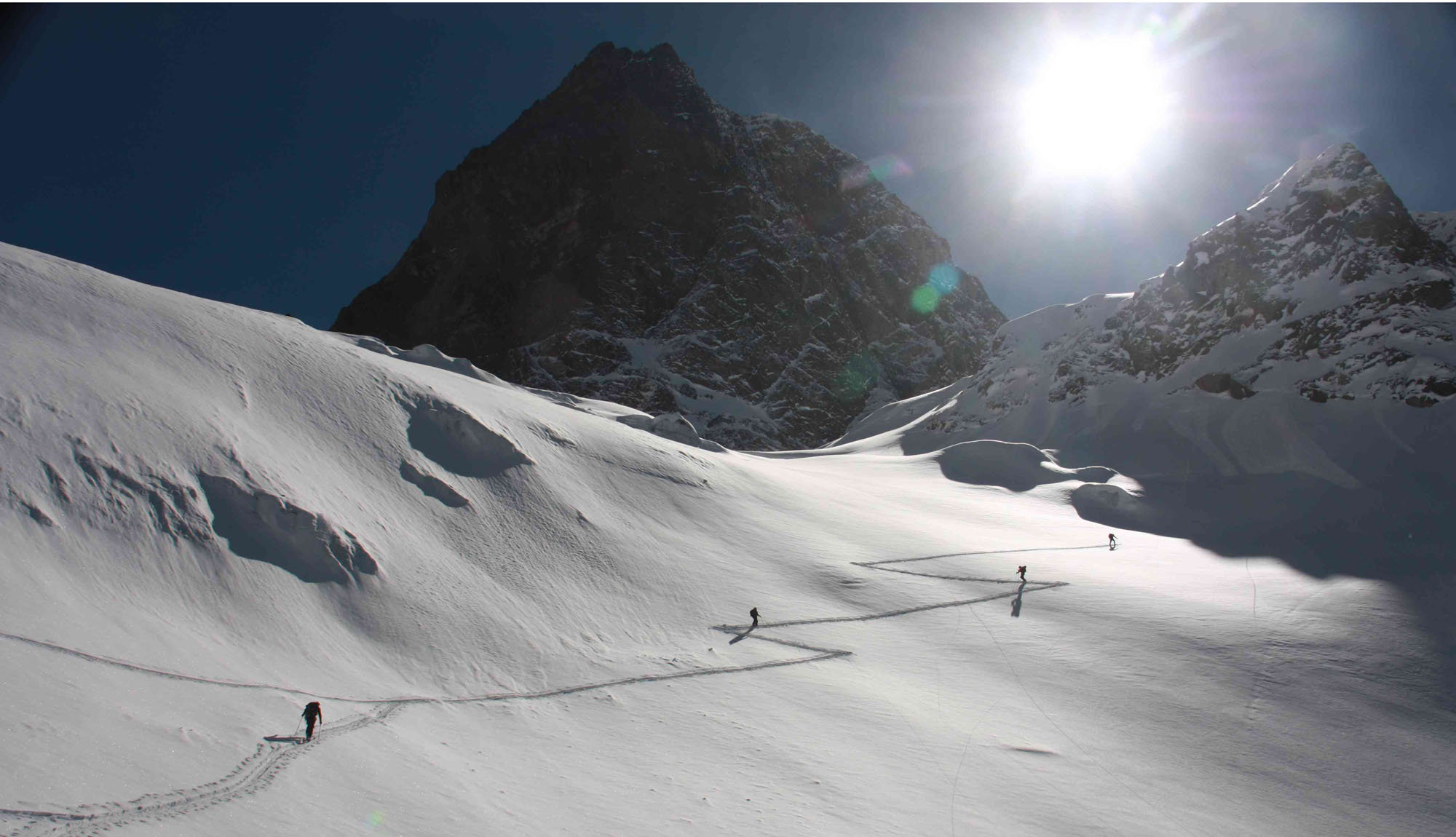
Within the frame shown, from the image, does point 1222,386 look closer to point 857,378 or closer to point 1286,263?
point 1286,263

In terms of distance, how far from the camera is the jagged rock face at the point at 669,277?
160 m

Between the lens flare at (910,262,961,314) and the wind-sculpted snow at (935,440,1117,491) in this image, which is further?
the lens flare at (910,262,961,314)

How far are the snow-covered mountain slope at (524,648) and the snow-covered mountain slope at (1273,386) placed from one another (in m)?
22.7

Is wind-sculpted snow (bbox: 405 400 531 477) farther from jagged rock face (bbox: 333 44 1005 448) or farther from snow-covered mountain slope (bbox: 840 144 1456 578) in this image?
jagged rock face (bbox: 333 44 1005 448)

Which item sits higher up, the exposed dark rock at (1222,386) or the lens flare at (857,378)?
the lens flare at (857,378)

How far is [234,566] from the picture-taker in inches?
732

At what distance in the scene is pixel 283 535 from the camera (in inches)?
800

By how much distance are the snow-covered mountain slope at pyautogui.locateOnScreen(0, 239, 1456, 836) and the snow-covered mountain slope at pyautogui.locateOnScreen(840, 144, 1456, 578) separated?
2271 cm

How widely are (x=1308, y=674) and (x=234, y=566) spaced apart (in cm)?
3104

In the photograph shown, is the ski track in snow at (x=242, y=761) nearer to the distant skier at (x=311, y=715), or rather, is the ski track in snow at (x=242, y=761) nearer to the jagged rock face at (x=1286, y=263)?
the distant skier at (x=311, y=715)

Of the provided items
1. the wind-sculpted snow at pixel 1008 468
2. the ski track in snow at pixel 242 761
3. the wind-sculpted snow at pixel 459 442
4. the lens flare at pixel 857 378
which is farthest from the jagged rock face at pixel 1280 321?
the ski track in snow at pixel 242 761

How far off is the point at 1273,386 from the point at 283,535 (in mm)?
91384

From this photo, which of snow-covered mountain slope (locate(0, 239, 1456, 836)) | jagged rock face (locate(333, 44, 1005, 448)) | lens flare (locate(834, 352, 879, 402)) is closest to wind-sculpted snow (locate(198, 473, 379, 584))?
snow-covered mountain slope (locate(0, 239, 1456, 836))

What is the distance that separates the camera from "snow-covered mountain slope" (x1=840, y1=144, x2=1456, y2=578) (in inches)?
2258
